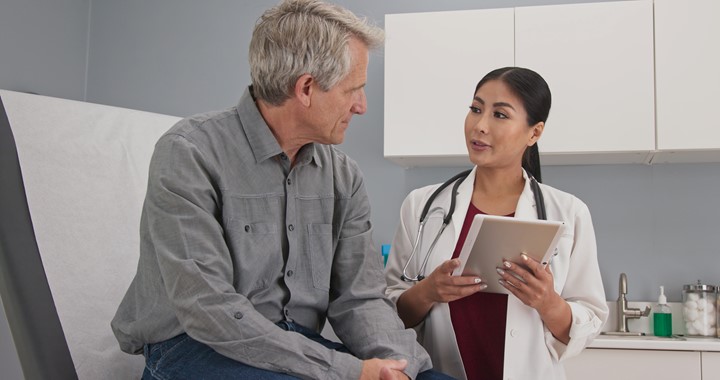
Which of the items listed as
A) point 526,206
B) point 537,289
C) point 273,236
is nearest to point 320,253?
point 273,236

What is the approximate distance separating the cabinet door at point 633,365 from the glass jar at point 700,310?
13.8 inches

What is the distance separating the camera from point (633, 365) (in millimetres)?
2725

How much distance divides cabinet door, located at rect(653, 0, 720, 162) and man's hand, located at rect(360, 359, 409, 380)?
188 centimetres

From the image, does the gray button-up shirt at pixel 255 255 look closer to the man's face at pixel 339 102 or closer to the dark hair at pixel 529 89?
the man's face at pixel 339 102

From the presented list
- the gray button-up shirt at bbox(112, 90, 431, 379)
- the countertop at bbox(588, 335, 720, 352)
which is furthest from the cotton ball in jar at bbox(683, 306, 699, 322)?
the gray button-up shirt at bbox(112, 90, 431, 379)

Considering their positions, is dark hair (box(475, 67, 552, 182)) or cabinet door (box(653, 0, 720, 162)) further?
cabinet door (box(653, 0, 720, 162))

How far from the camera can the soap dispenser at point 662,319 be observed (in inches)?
121

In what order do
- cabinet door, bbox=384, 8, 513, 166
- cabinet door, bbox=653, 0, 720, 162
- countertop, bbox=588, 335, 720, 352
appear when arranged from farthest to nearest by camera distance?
cabinet door, bbox=384, 8, 513, 166 < cabinet door, bbox=653, 0, 720, 162 < countertop, bbox=588, 335, 720, 352

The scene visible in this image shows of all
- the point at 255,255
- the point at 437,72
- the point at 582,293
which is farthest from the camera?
the point at 437,72

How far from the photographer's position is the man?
1371 millimetres

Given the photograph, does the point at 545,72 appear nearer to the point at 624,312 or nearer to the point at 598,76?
the point at 598,76

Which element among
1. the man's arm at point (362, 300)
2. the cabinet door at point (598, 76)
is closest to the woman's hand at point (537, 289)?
the man's arm at point (362, 300)

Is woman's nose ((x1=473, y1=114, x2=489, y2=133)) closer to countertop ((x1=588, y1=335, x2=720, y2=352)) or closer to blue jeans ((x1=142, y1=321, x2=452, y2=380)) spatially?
blue jeans ((x1=142, y1=321, x2=452, y2=380))

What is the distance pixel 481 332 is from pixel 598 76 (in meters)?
1.51
